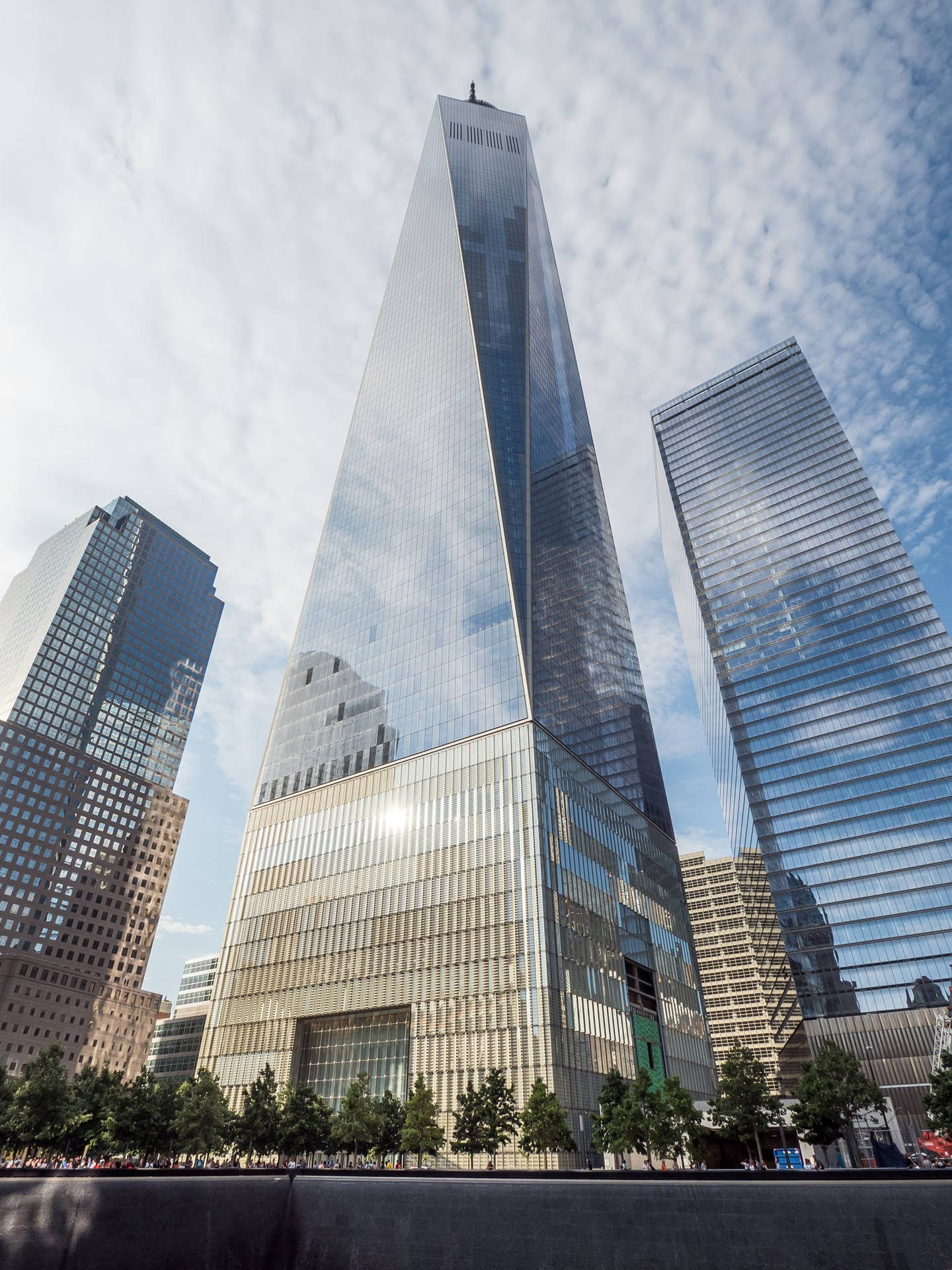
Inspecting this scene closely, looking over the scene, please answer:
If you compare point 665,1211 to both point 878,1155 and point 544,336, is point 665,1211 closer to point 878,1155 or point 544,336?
point 878,1155

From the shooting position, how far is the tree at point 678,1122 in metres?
48.2

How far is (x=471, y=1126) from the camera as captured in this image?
49.3 meters

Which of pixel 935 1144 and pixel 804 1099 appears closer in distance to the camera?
pixel 804 1099

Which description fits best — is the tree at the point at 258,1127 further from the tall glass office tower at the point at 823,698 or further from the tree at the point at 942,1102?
the tall glass office tower at the point at 823,698

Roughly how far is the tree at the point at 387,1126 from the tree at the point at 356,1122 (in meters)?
0.31

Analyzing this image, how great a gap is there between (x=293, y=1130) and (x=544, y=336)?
352 feet

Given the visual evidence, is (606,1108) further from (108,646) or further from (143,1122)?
(108,646)

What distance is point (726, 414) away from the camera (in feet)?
564

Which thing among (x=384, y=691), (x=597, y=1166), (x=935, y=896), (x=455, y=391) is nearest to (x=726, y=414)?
(x=455, y=391)

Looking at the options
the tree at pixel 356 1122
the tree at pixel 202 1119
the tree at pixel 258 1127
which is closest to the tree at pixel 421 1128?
the tree at pixel 356 1122

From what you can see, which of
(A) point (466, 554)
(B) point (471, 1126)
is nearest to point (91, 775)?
(A) point (466, 554)

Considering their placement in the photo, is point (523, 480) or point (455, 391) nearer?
point (523, 480)

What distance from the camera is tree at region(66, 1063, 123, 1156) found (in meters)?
56.7

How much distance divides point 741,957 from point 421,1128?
145120 mm
